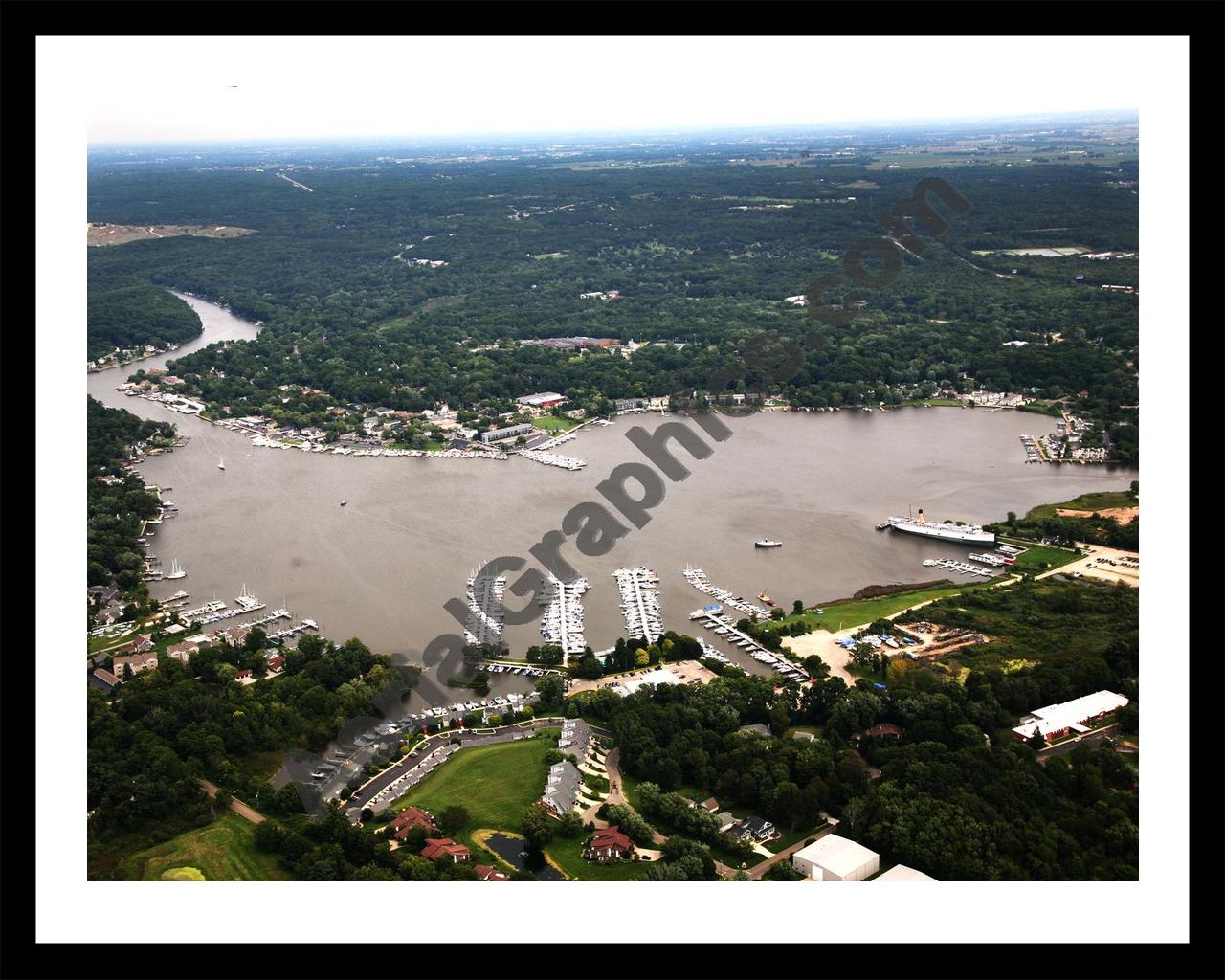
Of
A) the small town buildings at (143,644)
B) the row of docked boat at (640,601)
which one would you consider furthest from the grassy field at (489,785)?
the small town buildings at (143,644)

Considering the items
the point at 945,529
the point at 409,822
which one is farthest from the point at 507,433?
the point at 409,822

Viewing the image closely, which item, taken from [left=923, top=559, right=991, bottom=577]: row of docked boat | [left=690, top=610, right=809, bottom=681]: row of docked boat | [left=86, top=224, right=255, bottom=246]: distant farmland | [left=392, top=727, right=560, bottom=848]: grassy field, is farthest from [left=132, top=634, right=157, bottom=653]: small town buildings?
[left=86, top=224, right=255, bottom=246]: distant farmland

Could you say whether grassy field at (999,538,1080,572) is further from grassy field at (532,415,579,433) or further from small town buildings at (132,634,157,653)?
small town buildings at (132,634,157,653)

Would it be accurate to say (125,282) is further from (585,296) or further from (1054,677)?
(1054,677)

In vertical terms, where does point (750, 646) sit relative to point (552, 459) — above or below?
below

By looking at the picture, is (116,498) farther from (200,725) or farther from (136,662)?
(200,725)
